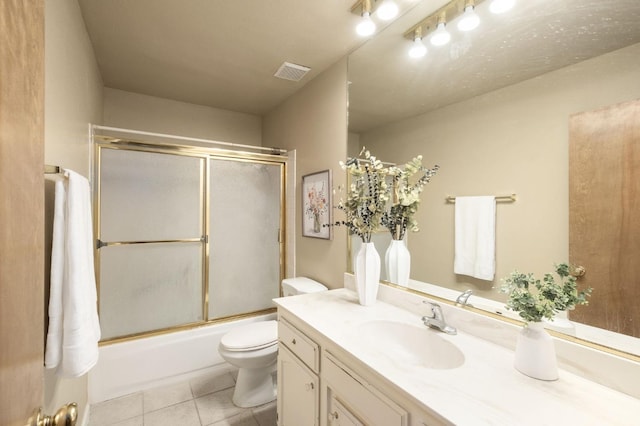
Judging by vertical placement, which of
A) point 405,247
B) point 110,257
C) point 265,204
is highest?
point 265,204

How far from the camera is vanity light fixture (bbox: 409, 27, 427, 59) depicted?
1.55 metres

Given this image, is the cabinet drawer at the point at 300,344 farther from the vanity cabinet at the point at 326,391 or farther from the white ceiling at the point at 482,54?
the white ceiling at the point at 482,54

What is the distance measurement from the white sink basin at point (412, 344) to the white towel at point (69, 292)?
3.63ft

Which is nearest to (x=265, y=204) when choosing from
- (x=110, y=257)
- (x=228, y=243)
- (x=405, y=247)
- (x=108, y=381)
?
(x=228, y=243)

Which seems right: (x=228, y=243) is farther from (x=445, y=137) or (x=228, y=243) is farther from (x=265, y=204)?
(x=445, y=137)

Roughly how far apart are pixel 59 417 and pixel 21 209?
15.2 inches

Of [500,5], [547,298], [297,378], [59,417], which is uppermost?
[500,5]

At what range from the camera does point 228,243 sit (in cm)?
254

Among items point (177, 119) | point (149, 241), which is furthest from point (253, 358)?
point (177, 119)

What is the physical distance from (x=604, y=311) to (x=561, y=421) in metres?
0.42

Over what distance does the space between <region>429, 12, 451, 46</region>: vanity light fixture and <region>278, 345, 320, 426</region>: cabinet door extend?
172cm

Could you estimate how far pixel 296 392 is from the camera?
137 cm

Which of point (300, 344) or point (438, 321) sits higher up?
point (438, 321)

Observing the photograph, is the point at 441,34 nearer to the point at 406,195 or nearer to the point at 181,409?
the point at 406,195
